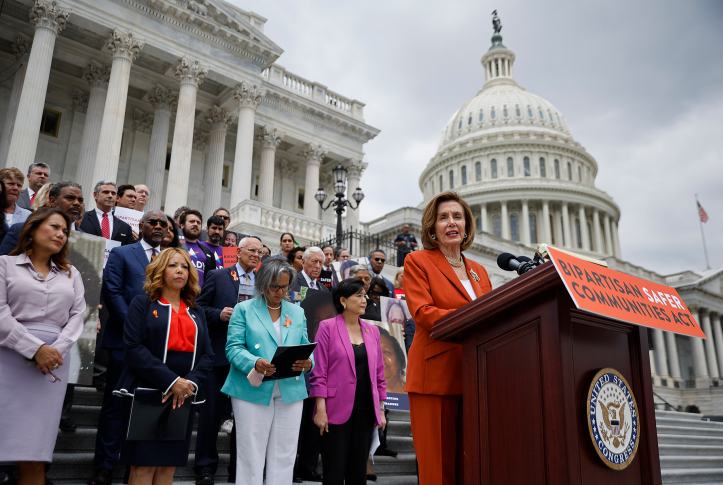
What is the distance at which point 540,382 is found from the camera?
2.27 metres

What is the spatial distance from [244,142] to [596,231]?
6435 centimetres

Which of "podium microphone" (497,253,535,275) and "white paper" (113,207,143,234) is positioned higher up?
"white paper" (113,207,143,234)

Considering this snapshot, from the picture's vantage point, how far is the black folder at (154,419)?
13.0 ft

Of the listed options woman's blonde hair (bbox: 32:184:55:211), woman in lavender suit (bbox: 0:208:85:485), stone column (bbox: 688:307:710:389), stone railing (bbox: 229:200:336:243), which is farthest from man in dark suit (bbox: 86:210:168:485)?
stone column (bbox: 688:307:710:389)

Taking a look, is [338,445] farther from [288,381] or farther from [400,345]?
[400,345]

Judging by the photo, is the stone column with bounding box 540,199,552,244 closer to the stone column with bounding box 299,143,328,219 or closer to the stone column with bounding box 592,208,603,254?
the stone column with bounding box 592,208,603,254

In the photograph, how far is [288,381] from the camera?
4660 millimetres

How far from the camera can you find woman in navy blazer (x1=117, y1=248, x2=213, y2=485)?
13.2ft

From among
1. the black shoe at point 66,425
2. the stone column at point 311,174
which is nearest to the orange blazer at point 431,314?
the black shoe at point 66,425

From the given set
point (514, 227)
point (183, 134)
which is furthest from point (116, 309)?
point (514, 227)

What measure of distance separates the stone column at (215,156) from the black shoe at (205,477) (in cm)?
2258

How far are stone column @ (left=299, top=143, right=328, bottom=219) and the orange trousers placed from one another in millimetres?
27026

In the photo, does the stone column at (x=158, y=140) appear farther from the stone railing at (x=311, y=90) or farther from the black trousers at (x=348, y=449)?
the black trousers at (x=348, y=449)

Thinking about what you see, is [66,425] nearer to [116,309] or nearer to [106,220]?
[116,309]
